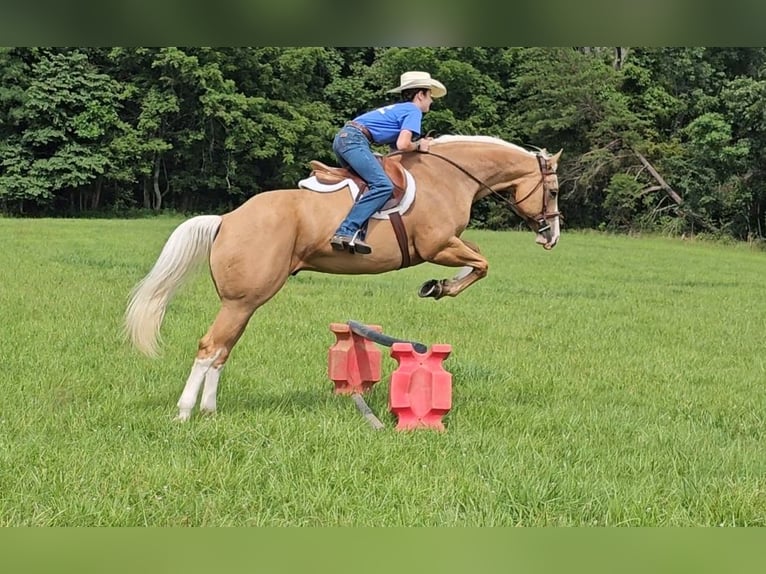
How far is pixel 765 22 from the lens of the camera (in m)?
1.29

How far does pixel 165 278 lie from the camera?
17.3ft

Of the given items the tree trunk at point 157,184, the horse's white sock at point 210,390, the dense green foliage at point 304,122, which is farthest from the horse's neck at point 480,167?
the tree trunk at point 157,184

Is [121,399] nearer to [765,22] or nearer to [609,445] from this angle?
[609,445]

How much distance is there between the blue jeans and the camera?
5145mm

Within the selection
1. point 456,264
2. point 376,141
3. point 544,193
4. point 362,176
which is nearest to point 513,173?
point 544,193

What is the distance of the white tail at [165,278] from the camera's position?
17.2 feet

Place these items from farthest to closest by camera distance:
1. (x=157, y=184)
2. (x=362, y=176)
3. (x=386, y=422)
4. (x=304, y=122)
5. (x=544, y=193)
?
(x=157, y=184), (x=304, y=122), (x=544, y=193), (x=386, y=422), (x=362, y=176)

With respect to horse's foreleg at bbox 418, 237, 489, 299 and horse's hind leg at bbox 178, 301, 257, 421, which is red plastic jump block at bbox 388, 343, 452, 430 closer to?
horse's foreleg at bbox 418, 237, 489, 299

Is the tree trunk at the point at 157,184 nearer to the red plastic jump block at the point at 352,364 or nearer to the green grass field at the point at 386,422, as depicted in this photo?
the green grass field at the point at 386,422

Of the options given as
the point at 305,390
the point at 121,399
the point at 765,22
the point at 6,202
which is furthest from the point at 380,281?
the point at 6,202

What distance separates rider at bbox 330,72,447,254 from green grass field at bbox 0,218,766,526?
4.39 ft

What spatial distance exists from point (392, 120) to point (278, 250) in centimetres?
127

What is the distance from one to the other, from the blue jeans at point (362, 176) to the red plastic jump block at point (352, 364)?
1.18 meters

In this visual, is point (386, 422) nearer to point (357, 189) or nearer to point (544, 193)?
point (357, 189)
